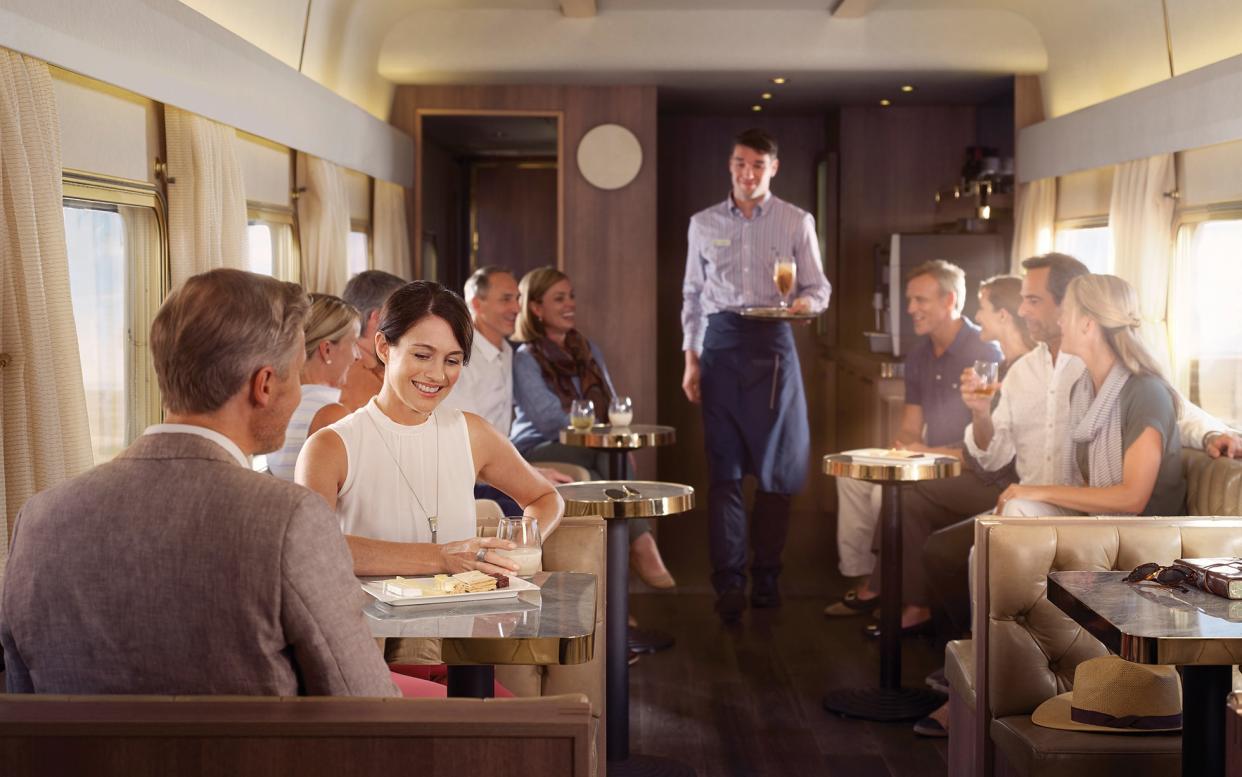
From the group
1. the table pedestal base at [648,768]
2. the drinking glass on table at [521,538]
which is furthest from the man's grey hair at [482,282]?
the drinking glass on table at [521,538]

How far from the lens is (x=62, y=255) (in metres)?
3.44

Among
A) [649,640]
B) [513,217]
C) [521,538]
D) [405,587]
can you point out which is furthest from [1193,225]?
[513,217]

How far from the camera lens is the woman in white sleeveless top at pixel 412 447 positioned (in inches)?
120

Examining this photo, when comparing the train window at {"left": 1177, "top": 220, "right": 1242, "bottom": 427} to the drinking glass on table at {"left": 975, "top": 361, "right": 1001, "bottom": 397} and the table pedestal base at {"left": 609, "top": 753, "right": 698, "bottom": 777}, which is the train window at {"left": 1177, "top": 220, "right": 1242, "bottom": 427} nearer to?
the drinking glass on table at {"left": 975, "top": 361, "right": 1001, "bottom": 397}

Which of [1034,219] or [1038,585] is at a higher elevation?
[1034,219]

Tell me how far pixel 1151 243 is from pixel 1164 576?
128 inches

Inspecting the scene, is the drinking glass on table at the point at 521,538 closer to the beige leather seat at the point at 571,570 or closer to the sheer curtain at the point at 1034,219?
the beige leather seat at the point at 571,570

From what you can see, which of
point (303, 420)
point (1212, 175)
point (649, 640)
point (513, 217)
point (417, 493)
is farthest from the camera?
point (513, 217)

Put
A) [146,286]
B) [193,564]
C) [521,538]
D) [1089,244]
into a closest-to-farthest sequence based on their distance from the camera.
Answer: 1. [193,564]
2. [521,538]
3. [146,286]
4. [1089,244]

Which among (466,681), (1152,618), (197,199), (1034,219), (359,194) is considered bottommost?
(466,681)

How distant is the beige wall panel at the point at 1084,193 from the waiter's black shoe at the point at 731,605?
8.55 ft

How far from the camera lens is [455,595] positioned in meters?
2.46

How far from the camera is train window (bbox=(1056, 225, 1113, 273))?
6707 millimetres

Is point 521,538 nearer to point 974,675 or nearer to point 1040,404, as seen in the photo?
point 974,675
